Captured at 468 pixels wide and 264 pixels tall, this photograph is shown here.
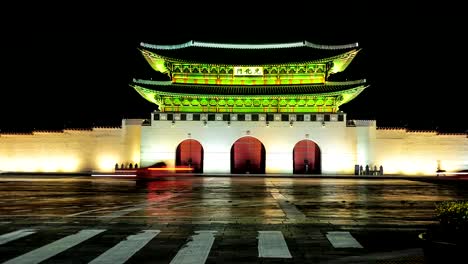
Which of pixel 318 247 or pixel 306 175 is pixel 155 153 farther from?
pixel 318 247

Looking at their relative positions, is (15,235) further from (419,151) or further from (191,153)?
(419,151)

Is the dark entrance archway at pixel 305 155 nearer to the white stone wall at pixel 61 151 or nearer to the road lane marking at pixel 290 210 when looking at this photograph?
the white stone wall at pixel 61 151

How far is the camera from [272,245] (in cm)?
856

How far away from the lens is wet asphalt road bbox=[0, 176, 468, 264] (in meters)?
7.73

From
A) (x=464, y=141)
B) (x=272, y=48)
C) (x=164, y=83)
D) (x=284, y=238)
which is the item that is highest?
(x=272, y=48)

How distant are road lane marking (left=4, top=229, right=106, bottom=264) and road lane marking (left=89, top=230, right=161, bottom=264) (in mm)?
841

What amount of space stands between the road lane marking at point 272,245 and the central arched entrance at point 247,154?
31972mm

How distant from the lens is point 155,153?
39.7 meters

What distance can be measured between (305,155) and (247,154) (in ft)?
16.9

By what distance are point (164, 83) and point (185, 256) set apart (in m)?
32.7

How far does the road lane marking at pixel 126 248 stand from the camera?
23.8ft

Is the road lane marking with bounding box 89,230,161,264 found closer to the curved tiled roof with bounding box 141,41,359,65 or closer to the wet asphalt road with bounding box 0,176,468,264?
the wet asphalt road with bounding box 0,176,468,264

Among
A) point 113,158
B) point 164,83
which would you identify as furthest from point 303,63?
point 113,158

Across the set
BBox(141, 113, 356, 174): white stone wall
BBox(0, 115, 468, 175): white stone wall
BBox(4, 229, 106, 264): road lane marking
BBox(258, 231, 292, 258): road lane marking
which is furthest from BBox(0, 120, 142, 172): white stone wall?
BBox(258, 231, 292, 258): road lane marking
